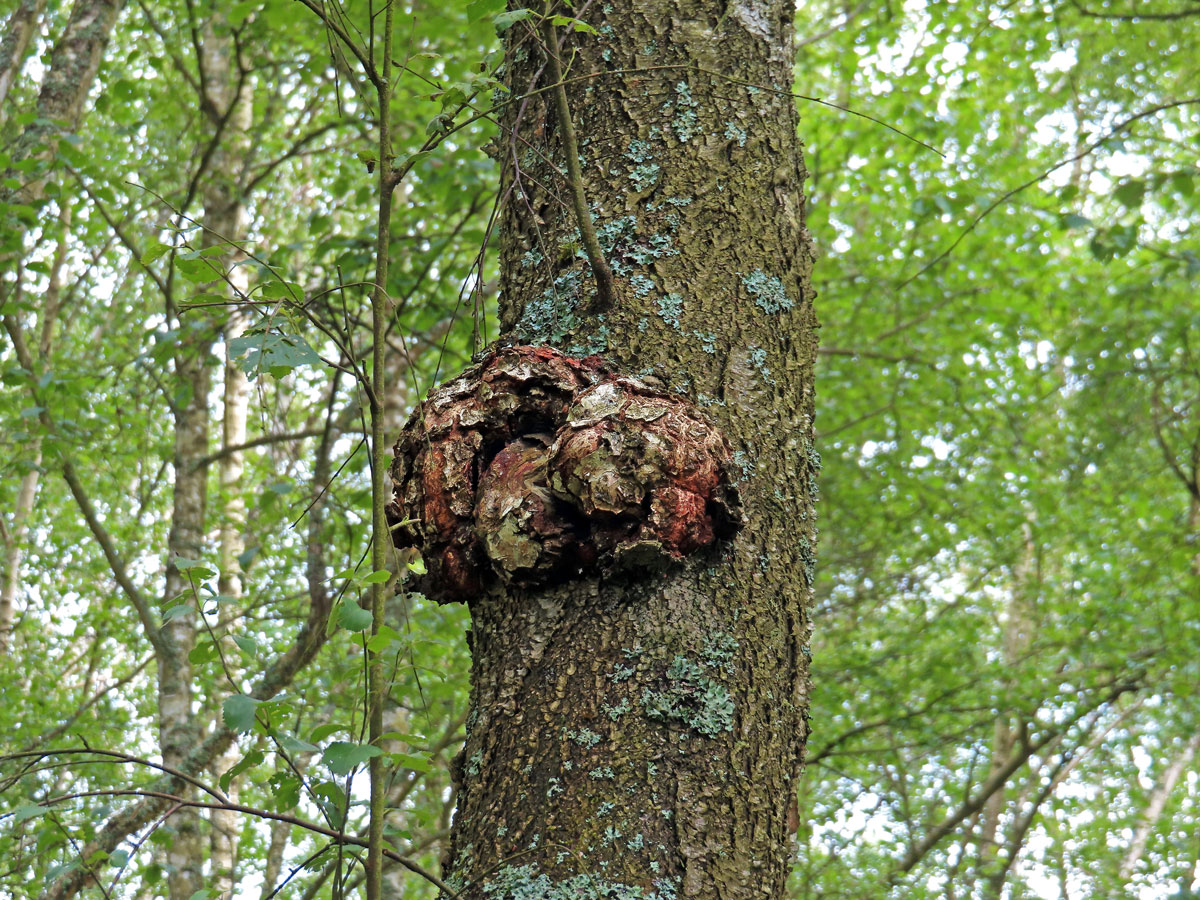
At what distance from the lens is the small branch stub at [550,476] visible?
1.15m

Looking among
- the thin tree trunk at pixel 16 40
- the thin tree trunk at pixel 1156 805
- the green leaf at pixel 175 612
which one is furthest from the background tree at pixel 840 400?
the green leaf at pixel 175 612

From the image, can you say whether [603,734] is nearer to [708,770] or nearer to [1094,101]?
[708,770]

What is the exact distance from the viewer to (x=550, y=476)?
1.18 meters

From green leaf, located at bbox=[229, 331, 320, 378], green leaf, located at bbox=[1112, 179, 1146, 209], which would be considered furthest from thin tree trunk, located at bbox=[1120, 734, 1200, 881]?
green leaf, located at bbox=[229, 331, 320, 378]

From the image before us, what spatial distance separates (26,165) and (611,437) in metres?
3.98

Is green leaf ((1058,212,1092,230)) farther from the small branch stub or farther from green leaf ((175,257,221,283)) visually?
green leaf ((175,257,221,283))

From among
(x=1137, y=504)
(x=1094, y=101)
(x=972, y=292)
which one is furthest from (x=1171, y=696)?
(x=1094, y=101)

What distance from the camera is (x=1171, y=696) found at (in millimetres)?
7215

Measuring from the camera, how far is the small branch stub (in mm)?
1152

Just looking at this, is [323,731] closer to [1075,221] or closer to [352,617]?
[352,617]

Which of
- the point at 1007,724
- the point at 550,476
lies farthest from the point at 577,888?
the point at 1007,724

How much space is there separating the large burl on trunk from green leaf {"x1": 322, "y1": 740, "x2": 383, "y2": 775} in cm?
13

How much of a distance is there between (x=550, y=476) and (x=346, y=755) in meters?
0.45

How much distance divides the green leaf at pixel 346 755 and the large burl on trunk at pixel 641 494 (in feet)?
0.43
